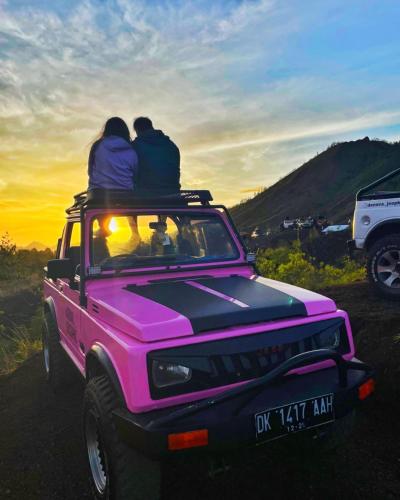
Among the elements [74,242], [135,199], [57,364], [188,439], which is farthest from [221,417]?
[57,364]

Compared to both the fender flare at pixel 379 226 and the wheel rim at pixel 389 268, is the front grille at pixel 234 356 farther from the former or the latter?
the fender flare at pixel 379 226

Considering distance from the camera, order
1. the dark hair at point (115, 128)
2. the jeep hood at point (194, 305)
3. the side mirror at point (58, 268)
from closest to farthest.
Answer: the jeep hood at point (194, 305)
the side mirror at point (58, 268)
the dark hair at point (115, 128)

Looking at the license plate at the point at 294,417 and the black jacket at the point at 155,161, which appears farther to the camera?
the black jacket at the point at 155,161

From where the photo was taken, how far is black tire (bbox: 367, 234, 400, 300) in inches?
220

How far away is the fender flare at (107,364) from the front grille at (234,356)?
0.23 meters

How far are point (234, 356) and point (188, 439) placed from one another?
0.54m

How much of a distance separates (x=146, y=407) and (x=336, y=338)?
4.46 ft

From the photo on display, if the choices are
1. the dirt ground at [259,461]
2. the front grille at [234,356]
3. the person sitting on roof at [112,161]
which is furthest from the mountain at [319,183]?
the front grille at [234,356]

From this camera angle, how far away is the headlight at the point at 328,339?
280 centimetres

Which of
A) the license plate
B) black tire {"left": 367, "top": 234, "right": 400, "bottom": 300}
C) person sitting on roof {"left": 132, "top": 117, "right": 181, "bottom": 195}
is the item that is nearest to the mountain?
black tire {"left": 367, "top": 234, "right": 400, "bottom": 300}

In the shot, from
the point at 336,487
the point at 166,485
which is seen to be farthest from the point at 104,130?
the point at 336,487

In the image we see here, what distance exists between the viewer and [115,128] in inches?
185

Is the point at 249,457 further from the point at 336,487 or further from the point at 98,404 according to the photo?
the point at 98,404

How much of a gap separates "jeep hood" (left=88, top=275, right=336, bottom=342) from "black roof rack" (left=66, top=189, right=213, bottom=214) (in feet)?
2.64
